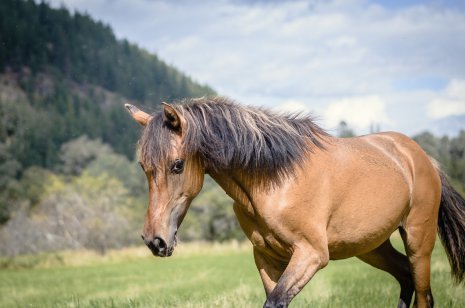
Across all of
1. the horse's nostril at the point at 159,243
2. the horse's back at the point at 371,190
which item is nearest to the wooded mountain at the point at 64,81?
the horse's back at the point at 371,190

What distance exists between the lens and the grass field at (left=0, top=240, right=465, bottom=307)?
27.6ft

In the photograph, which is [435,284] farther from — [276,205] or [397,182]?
[276,205]

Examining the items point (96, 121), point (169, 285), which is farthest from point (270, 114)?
point (96, 121)

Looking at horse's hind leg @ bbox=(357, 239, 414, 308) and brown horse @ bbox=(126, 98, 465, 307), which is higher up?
brown horse @ bbox=(126, 98, 465, 307)

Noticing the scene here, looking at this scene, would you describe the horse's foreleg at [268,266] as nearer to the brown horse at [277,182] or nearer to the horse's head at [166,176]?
the brown horse at [277,182]

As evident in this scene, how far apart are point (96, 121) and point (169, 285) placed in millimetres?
109197

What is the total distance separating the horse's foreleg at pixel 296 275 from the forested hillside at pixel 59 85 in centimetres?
5540

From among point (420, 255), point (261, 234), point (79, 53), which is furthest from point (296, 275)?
point (79, 53)

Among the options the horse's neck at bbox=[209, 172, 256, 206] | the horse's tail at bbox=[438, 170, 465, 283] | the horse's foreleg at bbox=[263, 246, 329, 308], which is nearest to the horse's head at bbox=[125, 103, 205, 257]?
the horse's neck at bbox=[209, 172, 256, 206]

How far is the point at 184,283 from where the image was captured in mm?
18922

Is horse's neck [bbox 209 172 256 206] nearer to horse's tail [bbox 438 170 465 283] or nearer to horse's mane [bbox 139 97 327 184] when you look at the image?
horse's mane [bbox 139 97 327 184]

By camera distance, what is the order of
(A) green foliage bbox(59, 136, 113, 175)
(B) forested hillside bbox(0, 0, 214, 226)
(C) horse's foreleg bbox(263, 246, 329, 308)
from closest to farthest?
(C) horse's foreleg bbox(263, 246, 329, 308) → (A) green foliage bbox(59, 136, 113, 175) → (B) forested hillside bbox(0, 0, 214, 226)

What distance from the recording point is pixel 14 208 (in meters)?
56.8

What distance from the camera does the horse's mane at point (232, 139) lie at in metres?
4.76
